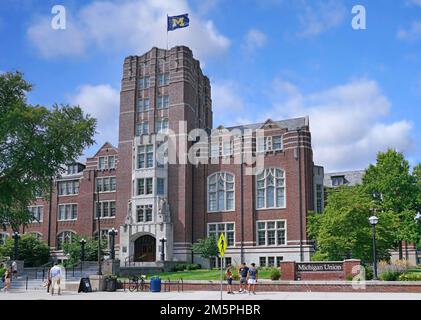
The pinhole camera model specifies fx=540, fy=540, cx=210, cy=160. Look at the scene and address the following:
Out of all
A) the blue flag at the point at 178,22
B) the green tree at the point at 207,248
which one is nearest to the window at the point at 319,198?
the green tree at the point at 207,248

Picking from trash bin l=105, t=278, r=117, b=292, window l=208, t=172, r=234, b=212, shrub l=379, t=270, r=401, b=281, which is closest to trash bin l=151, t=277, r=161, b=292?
trash bin l=105, t=278, r=117, b=292

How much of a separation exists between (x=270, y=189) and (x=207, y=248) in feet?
28.2

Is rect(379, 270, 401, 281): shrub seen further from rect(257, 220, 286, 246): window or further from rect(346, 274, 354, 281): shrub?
rect(257, 220, 286, 246): window

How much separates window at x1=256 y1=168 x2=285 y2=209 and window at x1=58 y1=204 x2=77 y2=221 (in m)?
22.7

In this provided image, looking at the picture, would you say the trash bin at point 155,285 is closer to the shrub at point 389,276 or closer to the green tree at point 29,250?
the shrub at point 389,276

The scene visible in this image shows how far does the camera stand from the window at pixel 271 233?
52000 mm

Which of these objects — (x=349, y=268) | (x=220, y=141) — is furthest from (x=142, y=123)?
(x=349, y=268)

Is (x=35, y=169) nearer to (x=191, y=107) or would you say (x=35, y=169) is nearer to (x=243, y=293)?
(x=243, y=293)

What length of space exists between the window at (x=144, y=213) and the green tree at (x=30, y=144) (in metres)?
16.8

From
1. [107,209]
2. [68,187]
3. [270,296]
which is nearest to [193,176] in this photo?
[107,209]

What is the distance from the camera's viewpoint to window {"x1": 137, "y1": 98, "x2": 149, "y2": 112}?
57781mm

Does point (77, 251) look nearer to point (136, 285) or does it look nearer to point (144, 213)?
point (144, 213)

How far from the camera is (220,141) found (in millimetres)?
55875

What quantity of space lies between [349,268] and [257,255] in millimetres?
20749
